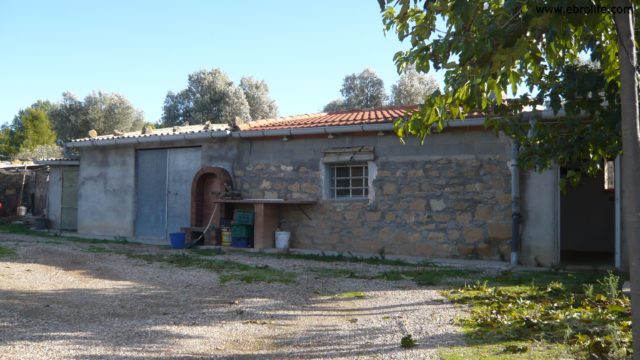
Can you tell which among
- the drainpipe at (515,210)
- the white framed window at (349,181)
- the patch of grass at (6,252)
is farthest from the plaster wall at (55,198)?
the drainpipe at (515,210)

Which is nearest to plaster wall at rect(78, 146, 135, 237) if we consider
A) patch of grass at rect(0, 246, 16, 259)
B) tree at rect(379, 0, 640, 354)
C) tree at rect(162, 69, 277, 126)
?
patch of grass at rect(0, 246, 16, 259)

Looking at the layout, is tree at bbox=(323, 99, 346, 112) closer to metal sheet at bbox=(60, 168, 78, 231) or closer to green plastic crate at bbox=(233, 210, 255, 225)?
metal sheet at bbox=(60, 168, 78, 231)

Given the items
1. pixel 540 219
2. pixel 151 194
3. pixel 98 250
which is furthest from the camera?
pixel 151 194

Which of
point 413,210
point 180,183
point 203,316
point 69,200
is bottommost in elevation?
point 203,316

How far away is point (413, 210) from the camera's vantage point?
11.2m

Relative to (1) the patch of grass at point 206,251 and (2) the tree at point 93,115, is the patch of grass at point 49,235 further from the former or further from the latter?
(2) the tree at point 93,115

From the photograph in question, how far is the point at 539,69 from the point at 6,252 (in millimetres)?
10399

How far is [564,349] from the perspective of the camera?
14.1ft

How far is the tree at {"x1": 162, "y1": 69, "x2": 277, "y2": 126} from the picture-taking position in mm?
32562

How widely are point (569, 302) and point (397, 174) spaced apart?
5509 mm

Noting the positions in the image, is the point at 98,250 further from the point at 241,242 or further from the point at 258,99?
the point at 258,99

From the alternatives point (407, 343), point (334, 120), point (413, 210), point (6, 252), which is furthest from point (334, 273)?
point (6, 252)

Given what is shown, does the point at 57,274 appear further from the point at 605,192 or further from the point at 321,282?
the point at 605,192

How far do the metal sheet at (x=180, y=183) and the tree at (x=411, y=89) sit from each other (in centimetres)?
1789
